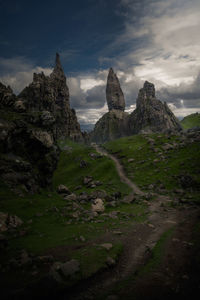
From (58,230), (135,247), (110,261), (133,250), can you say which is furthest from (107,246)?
(58,230)

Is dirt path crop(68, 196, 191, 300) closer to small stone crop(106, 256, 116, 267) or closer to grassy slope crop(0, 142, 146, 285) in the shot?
small stone crop(106, 256, 116, 267)

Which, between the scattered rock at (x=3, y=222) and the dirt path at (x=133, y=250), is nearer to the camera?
the dirt path at (x=133, y=250)

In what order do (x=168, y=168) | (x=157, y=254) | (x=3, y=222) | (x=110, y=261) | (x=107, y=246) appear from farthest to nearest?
(x=168, y=168) < (x=3, y=222) < (x=107, y=246) < (x=157, y=254) < (x=110, y=261)

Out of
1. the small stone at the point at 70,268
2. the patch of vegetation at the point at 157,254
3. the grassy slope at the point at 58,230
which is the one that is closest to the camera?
the small stone at the point at 70,268

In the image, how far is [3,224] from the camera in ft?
59.7

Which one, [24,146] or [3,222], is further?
[24,146]

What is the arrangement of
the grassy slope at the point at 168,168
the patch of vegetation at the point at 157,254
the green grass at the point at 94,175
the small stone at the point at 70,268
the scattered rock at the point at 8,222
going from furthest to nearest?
the green grass at the point at 94,175, the grassy slope at the point at 168,168, the scattered rock at the point at 8,222, the patch of vegetation at the point at 157,254, the small stone at the point at 70,268

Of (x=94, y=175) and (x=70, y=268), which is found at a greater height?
(x=70, y=268)

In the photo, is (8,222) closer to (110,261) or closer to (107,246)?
(107,246)

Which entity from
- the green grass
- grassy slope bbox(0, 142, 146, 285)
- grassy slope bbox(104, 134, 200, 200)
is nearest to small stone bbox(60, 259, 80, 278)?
grassy slope bbox(0, 142, 146, 285)

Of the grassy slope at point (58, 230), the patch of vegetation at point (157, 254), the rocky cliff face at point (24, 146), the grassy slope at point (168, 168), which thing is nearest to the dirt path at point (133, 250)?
the patch of vegetation at point (157, 254)

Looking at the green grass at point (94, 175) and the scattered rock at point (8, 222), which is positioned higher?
the scattered rock at point (8, 222)

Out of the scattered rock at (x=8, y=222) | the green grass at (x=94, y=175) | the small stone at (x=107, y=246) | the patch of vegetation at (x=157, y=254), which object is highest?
the scattered rock at (x=8, y=222)

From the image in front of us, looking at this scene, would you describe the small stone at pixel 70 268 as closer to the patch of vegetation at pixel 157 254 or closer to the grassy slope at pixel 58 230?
the grassy slope at pixel 58 230
